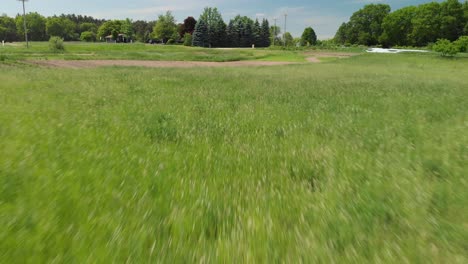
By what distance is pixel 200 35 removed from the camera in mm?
135000

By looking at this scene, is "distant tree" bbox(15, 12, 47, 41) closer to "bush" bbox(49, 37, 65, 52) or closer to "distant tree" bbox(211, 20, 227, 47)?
"distant tree" bbox(211, 20, 227, 47)

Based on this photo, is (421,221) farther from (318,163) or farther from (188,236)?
(188,236)

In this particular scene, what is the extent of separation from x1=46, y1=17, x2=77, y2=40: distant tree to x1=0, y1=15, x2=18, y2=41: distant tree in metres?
23.7

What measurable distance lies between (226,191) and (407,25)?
171737mm

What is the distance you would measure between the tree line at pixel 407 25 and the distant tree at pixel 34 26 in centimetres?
19466

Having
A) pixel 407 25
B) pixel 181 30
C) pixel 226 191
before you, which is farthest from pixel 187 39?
pixel 226 191

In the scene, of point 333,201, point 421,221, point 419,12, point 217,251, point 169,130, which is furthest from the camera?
point 419,12

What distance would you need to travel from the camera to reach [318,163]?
5016 mm

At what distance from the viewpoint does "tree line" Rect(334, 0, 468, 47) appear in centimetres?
12350

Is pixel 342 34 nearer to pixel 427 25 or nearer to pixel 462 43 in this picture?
pixel 427 25

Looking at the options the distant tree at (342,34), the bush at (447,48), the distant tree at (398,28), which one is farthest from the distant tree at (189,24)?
the bush at (447,48)

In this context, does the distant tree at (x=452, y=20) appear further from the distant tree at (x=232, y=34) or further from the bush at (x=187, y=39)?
the bush at (x=187, y=39)

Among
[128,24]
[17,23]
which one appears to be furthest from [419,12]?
[17,23]

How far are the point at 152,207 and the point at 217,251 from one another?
1.03 meters
